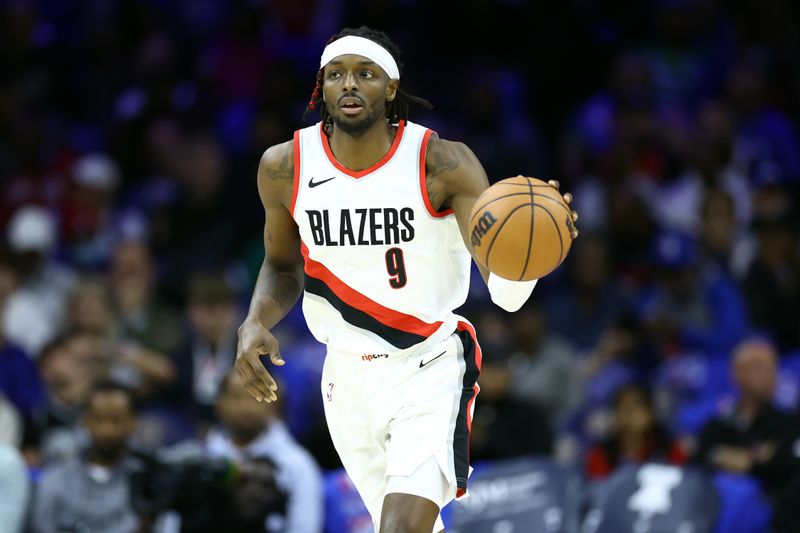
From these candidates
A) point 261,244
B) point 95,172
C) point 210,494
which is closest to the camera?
point 210,494

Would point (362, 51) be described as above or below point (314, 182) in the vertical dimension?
above

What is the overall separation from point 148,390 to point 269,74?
14.1 feet

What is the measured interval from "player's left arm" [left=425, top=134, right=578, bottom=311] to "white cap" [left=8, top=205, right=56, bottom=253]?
263 inches

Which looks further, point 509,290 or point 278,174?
point 278,174

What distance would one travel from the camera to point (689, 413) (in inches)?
413

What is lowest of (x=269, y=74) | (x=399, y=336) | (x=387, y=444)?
(x=387, y=444)

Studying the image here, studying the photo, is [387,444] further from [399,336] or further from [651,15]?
[651,15]

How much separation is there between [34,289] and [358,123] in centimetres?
664

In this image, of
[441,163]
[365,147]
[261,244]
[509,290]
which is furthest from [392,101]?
[261,244]

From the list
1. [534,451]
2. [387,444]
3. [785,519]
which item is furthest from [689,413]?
[387,444]

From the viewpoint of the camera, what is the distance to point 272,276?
21.3 feet

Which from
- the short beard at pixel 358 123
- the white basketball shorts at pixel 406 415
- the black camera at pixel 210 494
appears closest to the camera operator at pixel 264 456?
the black camera at pixel 210 494

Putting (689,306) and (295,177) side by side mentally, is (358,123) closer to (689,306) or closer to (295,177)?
(295,177)

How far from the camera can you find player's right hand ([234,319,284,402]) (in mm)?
5828
